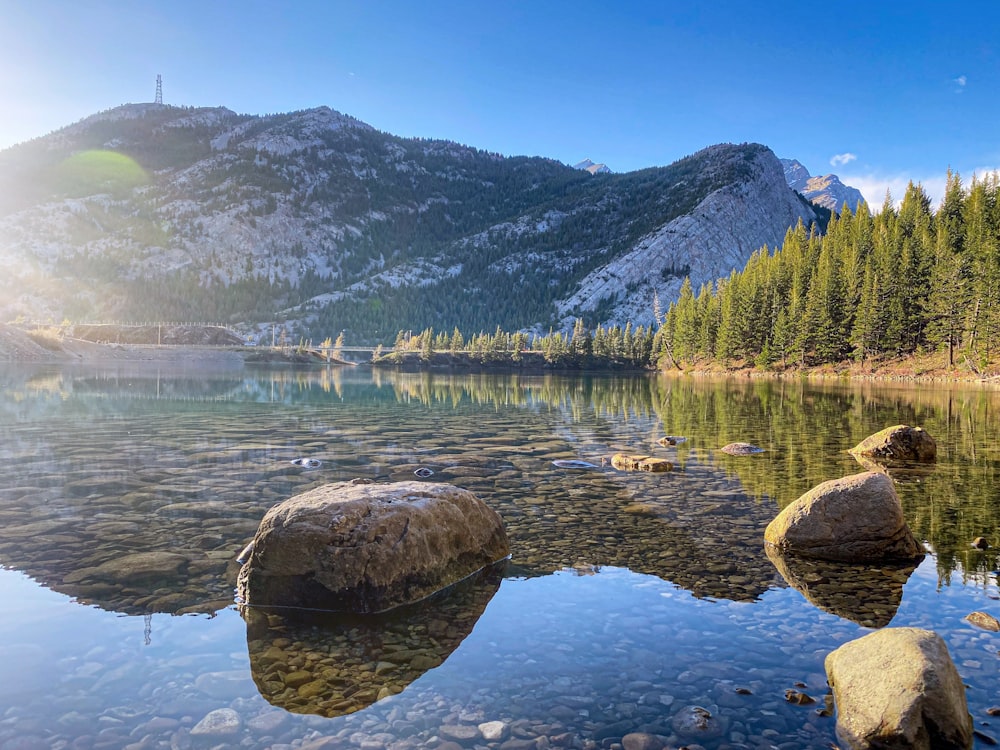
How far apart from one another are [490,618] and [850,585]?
6210 mm

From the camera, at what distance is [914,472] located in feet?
64.6

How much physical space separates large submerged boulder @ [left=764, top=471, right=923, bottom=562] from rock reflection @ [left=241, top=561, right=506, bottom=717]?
→ 6.41 m

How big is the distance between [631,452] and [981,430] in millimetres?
19765

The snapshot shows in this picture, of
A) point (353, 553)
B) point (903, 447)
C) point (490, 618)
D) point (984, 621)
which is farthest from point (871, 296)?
point (353, 553)

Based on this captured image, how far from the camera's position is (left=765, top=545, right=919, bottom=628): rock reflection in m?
9.08

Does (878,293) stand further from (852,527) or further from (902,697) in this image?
(902,697)

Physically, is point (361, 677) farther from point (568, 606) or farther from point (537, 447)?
point (537, 447)

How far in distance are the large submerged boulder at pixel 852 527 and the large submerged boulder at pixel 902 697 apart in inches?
201


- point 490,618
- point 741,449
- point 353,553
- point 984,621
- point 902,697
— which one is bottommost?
point 490,618

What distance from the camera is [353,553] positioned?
9.26 meters

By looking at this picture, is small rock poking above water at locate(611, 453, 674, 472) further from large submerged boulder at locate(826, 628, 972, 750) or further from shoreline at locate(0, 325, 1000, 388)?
shoreline at locate(0, 325, 1000, 388)

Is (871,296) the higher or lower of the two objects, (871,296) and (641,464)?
the higher

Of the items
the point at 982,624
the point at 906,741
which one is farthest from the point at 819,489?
the point at 906,741

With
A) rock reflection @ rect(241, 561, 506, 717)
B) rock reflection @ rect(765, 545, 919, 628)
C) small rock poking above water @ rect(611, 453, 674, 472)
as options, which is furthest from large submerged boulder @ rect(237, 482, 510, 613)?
small rock poking above water @ rect(611, 453, 674, 472)
